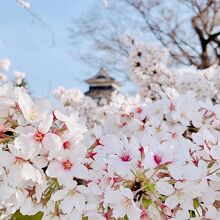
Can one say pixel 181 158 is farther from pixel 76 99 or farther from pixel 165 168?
pixel 76 99

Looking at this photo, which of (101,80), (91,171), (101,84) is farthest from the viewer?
(101,84)

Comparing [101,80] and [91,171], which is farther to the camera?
[101,80]

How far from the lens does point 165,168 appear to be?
1051 millimetres

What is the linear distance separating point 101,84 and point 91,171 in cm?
1441

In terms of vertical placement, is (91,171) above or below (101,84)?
below

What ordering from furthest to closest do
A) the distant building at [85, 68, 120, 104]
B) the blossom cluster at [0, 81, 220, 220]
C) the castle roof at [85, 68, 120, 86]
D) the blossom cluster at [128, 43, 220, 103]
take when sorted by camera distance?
the castle roof at [85, 68, 120, 86] < the distant building at [85, 68, 120, 104] < the blossom cluster at [128, 43, 220, 103] < the blossom cluster at [0, 81, 220, 220]

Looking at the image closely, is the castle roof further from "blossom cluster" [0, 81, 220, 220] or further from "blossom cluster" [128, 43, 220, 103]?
"blossom cluster" [0, 81, 220, 220]

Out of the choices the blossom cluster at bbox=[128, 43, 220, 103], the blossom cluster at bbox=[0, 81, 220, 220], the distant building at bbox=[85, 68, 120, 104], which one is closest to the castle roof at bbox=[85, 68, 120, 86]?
the distant building at bbox=[85, 68, 120, 104]

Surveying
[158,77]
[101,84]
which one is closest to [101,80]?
[101,84]

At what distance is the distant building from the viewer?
1495 centimetres

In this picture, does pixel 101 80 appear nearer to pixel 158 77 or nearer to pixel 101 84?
pixel 101 84

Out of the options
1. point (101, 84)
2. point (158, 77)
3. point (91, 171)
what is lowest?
point (91, 171)

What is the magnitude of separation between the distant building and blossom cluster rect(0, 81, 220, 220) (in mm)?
13639

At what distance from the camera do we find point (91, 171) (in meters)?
1.08
